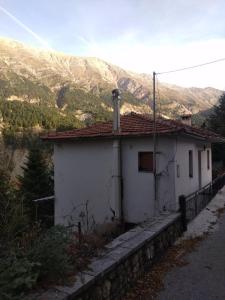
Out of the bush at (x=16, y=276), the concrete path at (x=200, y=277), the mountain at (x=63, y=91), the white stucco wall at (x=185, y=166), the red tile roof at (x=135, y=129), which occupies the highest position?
the mountain at (x=63, y=91)

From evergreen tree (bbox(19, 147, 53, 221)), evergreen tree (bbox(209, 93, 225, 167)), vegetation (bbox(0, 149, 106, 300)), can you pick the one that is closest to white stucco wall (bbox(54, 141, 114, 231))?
vegetation (bbox(0, 149, 106, 300))

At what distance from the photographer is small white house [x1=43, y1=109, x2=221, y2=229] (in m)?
12.8

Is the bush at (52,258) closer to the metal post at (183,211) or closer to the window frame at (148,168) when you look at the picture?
the metal post at (183,211)

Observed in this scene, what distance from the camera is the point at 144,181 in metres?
13.4

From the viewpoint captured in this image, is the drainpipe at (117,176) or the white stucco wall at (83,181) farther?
the white stucco wall at (83,181)

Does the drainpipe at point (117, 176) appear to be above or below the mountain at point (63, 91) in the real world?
below

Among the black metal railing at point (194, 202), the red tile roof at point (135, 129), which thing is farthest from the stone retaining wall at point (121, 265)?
the red tile roof at point (135, 129)

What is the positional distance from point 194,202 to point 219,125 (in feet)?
80.4

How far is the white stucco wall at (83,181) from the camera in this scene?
14.6 metres

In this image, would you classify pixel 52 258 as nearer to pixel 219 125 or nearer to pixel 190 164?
pixel 190 164

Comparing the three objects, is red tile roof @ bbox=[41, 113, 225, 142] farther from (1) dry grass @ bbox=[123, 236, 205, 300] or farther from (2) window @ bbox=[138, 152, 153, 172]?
(1) dry grass @ bbox=[123, 236, 205, 300]

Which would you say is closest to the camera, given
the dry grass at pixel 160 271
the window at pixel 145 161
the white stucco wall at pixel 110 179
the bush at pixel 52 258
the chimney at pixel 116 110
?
the bush at pixel 52 258

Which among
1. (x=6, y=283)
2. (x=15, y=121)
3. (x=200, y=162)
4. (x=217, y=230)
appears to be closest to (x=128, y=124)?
(x=200, y=162)

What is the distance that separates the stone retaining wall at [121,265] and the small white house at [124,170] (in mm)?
4979
